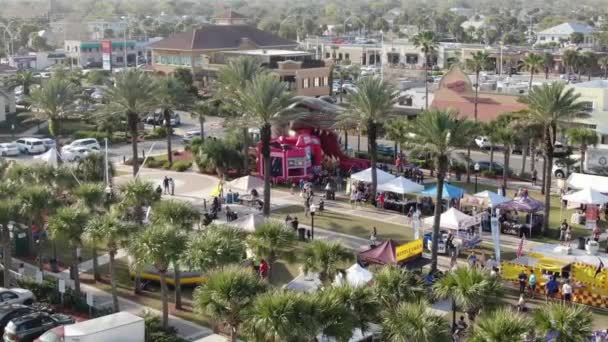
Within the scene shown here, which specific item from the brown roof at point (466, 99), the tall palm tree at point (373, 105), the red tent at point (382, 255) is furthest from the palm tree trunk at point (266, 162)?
the brown roof at point (466, 99)

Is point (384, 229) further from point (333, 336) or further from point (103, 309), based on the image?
point (333, 336)

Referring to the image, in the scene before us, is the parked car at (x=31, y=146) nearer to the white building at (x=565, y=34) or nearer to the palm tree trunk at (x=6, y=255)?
the palm tree trunk at (x=6, y=255)

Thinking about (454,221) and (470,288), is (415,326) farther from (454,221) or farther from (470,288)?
(454,221)

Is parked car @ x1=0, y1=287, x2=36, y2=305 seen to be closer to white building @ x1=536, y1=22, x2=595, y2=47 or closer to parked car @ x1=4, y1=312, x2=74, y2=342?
parked car @ x1=4, y1=312, x2=74, y2=342

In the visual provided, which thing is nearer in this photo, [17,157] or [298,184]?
[298,184]

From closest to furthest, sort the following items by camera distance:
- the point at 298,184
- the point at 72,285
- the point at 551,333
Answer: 1. the point at 551,333
2. the point at 72,285
3. the point at 298,184

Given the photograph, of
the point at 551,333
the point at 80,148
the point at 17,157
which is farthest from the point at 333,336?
the point at 17,157

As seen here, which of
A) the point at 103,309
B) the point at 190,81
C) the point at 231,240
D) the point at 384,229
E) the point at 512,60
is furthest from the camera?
the point at 512,60
